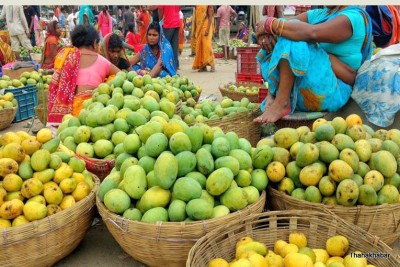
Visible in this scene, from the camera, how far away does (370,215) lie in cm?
215

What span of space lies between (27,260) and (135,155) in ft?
2.69

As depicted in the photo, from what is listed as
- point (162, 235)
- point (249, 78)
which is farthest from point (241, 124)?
point (249, 78)

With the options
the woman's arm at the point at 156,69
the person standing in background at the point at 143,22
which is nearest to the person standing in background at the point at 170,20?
the person standing in background at the point at 143,22

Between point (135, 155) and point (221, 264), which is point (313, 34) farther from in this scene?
point (221, 264)

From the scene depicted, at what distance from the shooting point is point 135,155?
2.43 meters

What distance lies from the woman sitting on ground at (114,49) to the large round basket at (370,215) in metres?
3.96

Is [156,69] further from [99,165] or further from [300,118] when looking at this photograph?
[99,165]

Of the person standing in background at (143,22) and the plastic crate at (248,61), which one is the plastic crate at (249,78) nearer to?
the plastic crate at (248,61)

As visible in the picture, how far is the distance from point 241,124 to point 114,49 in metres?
2.58

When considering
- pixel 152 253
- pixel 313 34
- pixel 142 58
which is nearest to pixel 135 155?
pixel 152 253

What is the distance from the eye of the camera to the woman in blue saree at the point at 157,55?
5.91m

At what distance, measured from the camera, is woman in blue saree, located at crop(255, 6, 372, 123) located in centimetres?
329

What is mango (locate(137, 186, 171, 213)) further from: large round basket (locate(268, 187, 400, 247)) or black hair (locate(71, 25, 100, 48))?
black hair (locate(71, 25, 100, 48))

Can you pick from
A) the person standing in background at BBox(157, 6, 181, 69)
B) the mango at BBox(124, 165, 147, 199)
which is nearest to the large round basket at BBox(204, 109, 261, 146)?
the mango at BBox(124, 165, 147, 199)
